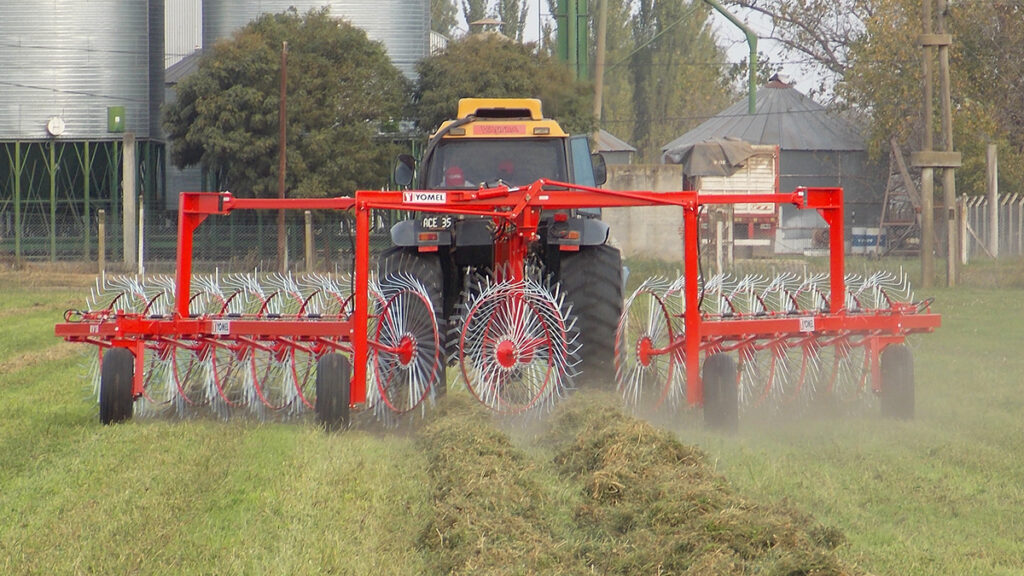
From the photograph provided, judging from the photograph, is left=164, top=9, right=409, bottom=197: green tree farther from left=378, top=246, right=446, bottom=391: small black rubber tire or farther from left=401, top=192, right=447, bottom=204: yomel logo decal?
left=401, top=192, right=447, bottom=204: yomel logo decal

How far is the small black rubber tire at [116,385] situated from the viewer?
9.06m

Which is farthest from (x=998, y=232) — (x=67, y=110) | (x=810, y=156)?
(x=67, y=110)

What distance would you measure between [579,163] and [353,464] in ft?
14.3

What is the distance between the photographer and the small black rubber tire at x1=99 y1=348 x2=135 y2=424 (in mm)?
9062

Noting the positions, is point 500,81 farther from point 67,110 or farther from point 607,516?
point 607,516

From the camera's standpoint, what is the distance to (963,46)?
38531 mm

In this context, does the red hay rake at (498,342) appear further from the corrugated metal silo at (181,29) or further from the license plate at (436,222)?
the corrugated metal silo at (181,29)

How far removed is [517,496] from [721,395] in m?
2.79

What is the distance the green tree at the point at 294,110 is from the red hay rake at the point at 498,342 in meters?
20.4

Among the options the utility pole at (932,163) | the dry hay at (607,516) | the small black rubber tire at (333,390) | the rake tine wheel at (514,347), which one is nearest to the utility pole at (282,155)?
the utility pole at (932,163)

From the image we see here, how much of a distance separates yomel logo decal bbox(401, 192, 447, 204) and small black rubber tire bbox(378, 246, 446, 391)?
2.76 ft

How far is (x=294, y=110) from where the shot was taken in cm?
3069

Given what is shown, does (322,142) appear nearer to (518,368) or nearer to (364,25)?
(364,25)

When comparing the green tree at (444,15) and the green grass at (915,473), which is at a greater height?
the green tree at (444,15)
